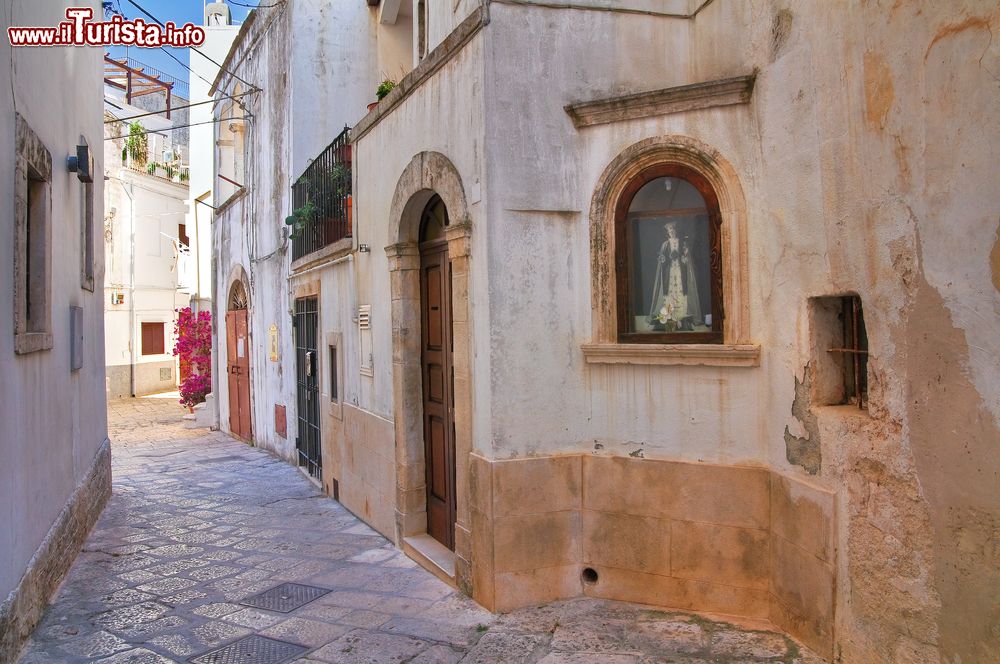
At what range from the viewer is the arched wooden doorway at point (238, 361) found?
14000 millimetres

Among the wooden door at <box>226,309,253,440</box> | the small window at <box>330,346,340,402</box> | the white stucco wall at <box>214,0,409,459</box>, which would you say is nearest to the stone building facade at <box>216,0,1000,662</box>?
the small window at <box>330,346,340,402</box>

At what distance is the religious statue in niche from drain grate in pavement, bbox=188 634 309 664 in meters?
3.13

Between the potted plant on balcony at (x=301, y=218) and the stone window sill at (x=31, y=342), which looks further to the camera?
the potted plant on balcony at (x=301, y=218)

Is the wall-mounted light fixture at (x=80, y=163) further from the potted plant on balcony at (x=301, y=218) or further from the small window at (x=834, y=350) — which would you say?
the small window at (x=834, y=350)

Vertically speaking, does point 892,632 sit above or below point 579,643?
above

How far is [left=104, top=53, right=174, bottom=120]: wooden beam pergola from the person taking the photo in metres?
26.5

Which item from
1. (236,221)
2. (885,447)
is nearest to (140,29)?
(885,447)

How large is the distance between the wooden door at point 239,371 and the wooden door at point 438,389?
27.2ft

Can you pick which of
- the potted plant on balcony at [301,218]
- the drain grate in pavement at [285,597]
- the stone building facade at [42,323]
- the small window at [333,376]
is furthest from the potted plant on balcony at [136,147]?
the drain grate in pavement at [285,597]

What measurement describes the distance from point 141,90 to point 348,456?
2738 cm

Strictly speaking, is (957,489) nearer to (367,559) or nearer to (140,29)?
(367,559)

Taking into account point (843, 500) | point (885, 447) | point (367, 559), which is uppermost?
point (885, 447)

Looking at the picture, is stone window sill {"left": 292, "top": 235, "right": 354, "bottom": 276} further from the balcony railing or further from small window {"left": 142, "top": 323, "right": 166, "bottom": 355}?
small window {"left": 142, "top": 323, "right": 166, "bottom": 355}

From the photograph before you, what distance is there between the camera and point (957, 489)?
3.21 meters
